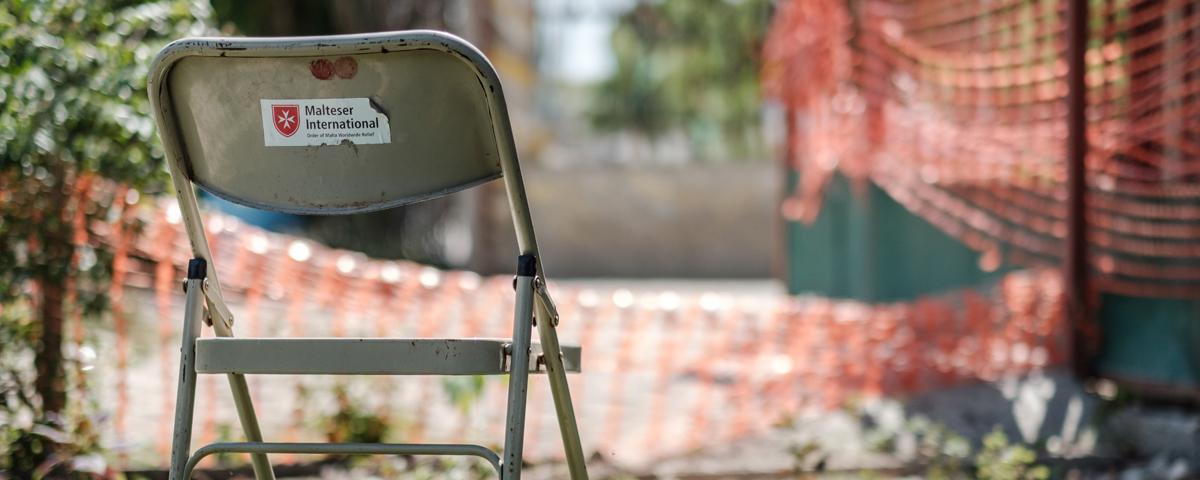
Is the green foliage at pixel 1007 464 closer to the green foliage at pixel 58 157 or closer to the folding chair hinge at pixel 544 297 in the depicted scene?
the folding chair hinge at pixel 544 297

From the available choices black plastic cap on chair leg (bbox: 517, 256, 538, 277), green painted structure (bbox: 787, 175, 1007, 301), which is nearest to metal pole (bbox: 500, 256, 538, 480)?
black plastic cap on chair leg (bbox: 517, 256, 538, 277)

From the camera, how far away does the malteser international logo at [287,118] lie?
1245 millimetres

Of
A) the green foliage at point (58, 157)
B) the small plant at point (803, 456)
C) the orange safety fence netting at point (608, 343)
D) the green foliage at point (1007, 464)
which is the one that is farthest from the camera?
the orange safety fence netting at point (608, 343)

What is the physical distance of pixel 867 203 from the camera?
5.81 m

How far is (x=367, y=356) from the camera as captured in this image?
1254 mm

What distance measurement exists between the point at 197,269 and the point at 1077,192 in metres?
3.09

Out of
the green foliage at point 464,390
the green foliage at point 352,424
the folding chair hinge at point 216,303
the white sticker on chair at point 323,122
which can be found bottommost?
the green foliage at point 352,424

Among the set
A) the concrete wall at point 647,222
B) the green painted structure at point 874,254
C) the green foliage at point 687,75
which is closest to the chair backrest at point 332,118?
the green painted structure at point 874,254

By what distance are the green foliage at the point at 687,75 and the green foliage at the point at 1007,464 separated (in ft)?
57.0

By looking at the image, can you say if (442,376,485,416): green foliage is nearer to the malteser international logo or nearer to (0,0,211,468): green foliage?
(0,0,211,468): green foliage

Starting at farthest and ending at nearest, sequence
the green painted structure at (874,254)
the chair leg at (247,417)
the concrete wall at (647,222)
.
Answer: the concrete wall at (647,222) → the green painted structure at (874,254) → the chair leg at (247,417)

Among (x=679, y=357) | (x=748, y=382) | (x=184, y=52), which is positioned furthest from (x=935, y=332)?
(x=184, y=52)

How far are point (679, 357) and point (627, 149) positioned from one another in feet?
88.0

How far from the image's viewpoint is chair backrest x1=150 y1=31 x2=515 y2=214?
1.21m
